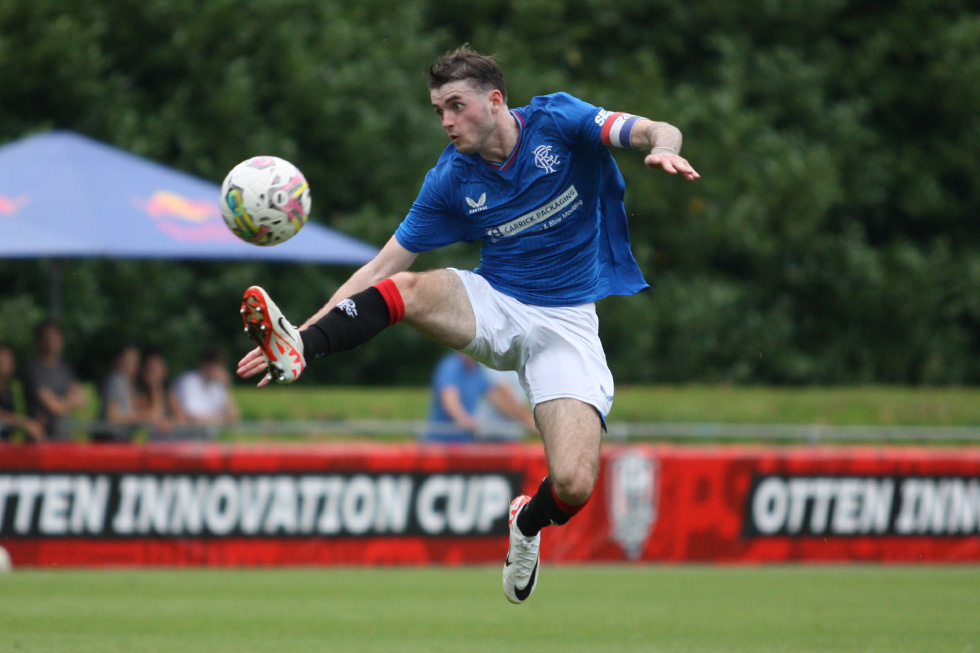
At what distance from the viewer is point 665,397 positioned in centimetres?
1822

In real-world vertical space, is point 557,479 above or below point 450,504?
above

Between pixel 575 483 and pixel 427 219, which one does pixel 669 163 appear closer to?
pixel 427 219

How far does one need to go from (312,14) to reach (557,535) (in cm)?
1208

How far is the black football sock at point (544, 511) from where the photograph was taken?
6993 millimetres

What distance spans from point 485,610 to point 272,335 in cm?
402

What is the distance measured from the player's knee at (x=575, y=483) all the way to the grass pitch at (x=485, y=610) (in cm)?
98

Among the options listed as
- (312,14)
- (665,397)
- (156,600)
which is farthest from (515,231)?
(312,14)

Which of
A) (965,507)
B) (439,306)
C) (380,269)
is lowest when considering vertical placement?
(965,507)

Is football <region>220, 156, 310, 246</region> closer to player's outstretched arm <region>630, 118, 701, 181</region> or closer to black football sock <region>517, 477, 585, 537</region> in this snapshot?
player's outstretched arm <region>630, 118, 701, 181</region>

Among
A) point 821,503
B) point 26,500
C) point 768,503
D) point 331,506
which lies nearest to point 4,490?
point 26,500

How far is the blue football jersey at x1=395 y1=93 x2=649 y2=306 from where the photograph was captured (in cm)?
685

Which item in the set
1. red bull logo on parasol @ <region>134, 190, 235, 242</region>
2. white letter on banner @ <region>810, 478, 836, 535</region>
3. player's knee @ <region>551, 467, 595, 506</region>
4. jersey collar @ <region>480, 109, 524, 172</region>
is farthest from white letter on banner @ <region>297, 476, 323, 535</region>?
jersey collar @ <region>480, 109, 524, 172</region>

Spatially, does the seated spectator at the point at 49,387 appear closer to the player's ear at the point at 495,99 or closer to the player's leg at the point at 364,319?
the player's leg at the point at 364,319

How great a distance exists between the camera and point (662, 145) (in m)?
6.06
